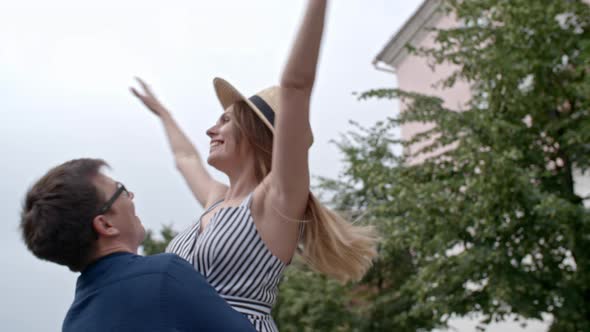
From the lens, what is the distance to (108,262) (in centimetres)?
182

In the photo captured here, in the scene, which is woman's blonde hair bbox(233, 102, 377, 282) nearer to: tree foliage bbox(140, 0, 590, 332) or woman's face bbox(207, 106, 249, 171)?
woman's face bbox(207, 106, 249, 171)

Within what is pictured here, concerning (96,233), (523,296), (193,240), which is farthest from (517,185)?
(96,233)

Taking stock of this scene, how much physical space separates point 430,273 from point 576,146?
8.50 ft

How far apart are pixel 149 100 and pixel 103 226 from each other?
5.30ft

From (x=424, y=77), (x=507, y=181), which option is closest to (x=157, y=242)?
(x=424, y=77)

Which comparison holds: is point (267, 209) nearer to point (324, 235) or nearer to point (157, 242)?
point (324, 235)

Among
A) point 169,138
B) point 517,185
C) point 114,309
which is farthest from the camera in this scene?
point 517,185

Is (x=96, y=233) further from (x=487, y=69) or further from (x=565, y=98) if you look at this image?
(x=565, y=98)

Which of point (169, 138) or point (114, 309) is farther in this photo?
point (169, 138)

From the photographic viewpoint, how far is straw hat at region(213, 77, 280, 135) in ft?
8.48

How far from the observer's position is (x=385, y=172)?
32.0ft

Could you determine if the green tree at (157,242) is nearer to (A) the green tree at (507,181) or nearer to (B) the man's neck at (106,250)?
(A) the green tree at (507,181)

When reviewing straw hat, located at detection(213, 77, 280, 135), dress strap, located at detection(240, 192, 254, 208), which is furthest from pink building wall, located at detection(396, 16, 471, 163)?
dress strap, located at detection(240, 192, 254, 208)

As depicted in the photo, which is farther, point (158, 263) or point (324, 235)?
point (324, 235)
